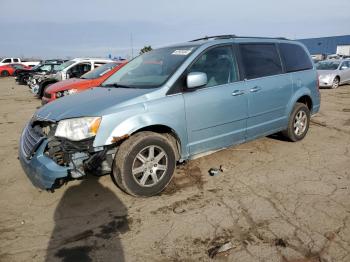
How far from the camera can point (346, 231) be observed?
3.04m

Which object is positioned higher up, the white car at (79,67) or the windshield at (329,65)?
the white car at (79,67)

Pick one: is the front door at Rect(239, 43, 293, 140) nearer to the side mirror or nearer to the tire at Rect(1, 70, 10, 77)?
the side mirror

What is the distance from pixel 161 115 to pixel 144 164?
604mm

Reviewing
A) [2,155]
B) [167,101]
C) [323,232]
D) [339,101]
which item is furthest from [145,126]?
[339,101]

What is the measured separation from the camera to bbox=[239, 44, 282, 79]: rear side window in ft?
15.5

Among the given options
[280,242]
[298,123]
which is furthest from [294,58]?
[280,242]

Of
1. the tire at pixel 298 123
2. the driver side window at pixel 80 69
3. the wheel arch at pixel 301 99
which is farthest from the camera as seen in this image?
the driver side window at pixel 80 69

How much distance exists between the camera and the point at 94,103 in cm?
372

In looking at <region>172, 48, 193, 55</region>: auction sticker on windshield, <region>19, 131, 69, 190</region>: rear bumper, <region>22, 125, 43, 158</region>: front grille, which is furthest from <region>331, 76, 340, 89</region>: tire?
<region>19, 131, 69, 190</region>: rear bumper

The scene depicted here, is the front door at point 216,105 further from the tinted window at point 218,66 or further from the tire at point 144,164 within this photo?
the tire at point 144,164

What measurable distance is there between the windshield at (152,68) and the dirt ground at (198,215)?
54.0 inches

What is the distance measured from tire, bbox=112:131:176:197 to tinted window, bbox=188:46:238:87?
1073mm

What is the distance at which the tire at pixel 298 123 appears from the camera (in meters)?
5.59

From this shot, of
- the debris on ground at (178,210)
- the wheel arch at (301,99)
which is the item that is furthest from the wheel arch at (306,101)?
the debris on ground at (178,210)
